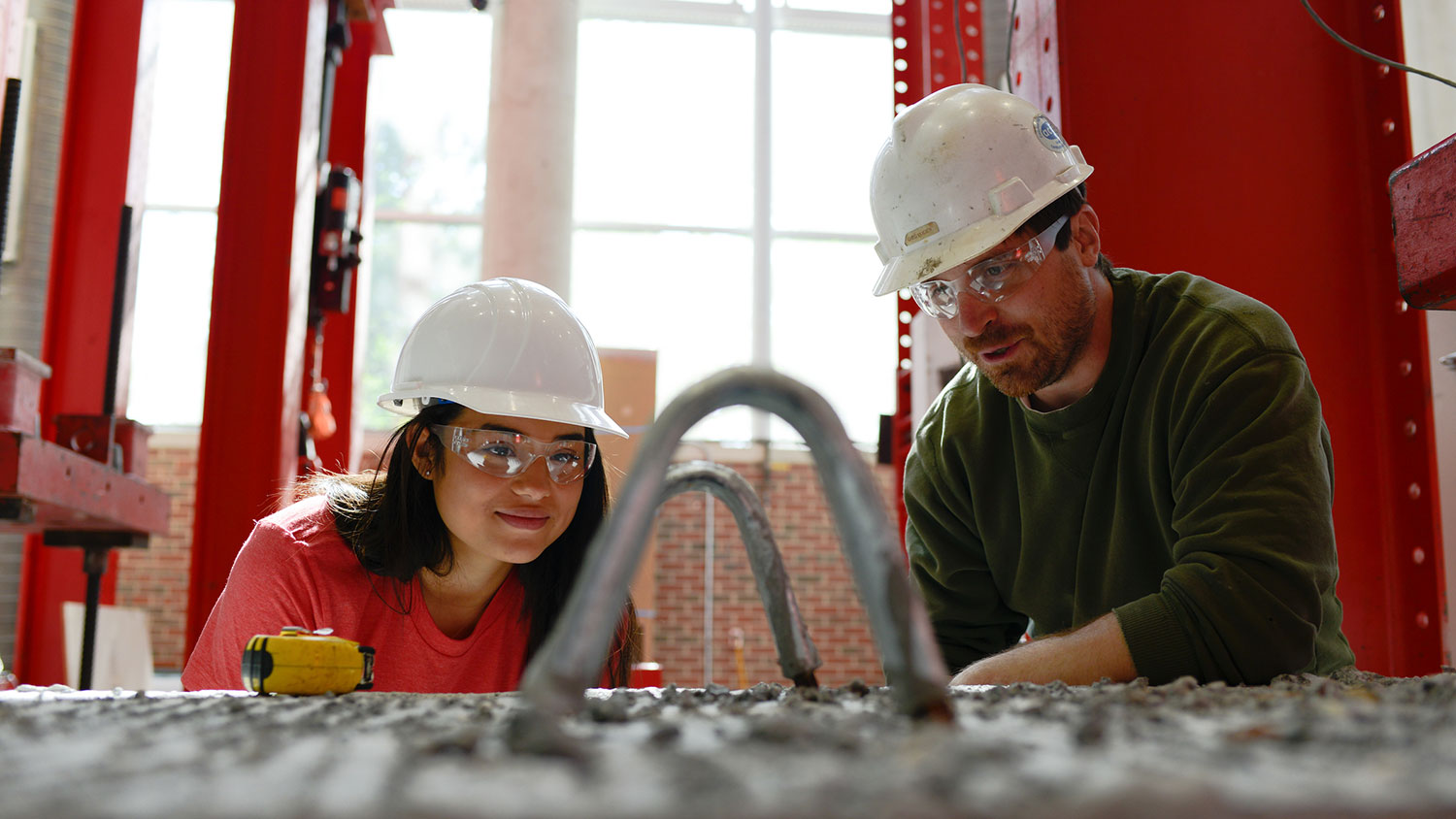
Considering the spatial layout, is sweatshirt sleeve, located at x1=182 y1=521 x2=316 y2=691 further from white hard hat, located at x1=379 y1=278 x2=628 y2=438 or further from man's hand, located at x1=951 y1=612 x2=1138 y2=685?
man's hand, located at x1=951 y1=612 x2=1138 y2=685

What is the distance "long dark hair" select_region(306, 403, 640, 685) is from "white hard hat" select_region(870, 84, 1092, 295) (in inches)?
30.5

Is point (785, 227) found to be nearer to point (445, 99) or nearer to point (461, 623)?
point (445, 99)

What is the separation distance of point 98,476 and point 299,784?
→ 2.96 metres

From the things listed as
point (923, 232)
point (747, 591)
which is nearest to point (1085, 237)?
point (923, 232)

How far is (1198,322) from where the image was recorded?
1.84 m

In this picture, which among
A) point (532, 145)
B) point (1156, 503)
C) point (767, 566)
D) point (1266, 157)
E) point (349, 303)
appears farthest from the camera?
point (532, 145)

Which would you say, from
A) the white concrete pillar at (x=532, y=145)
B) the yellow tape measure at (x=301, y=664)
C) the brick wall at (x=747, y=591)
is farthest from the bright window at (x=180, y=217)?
the yellow tape measure at (x=301, y=664)

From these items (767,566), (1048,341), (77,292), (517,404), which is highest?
(77,292)

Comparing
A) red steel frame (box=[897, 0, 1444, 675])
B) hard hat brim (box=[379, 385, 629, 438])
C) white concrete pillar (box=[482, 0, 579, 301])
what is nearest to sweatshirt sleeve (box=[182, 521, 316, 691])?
hard hat brim (box=[379, 385, 629, 438])

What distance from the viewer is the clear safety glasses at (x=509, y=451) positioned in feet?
6.99

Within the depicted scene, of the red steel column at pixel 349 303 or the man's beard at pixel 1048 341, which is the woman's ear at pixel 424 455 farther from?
the red steel column at pixel 349 303

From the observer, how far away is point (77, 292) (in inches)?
240

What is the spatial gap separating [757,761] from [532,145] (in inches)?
282

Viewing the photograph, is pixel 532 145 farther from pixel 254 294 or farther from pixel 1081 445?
pixel 1081 445
